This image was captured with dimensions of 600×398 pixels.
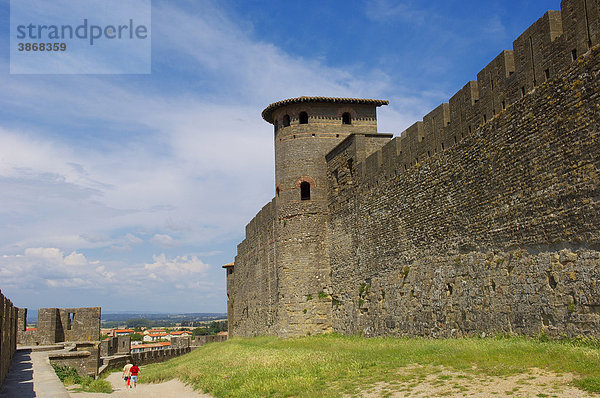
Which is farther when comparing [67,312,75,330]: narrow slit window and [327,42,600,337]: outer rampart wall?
[67,312,75,330]: narrow slit window

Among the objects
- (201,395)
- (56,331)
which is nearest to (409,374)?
(201,395)

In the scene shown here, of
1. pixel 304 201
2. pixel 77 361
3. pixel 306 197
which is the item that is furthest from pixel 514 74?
pixel 77 361

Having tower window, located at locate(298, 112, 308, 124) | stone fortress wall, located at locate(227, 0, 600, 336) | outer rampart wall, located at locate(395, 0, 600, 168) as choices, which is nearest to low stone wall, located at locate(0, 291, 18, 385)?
stone fortress wall, located at locate(227, 0, 600, 336)

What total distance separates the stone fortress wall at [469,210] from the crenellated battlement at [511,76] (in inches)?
1.1

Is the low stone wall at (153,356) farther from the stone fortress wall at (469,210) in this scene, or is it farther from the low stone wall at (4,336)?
the low stone wall at (4,336)

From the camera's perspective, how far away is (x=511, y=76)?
1225 centimetres

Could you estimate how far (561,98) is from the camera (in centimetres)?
1050

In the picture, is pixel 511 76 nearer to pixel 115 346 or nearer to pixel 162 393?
pixel 162 393

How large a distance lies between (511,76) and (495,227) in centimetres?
316

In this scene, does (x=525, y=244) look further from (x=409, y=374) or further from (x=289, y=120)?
(x=289, y=120)

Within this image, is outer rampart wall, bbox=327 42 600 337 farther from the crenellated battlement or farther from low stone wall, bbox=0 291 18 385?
low stone wall, bbox=0 291 18 385

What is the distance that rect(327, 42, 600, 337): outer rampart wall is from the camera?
10000mm

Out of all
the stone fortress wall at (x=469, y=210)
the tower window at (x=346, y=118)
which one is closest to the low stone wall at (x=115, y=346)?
the stone fortress wall at (x=469, y=210)

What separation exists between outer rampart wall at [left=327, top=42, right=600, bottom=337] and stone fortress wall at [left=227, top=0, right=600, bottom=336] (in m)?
0.03
